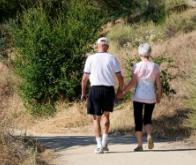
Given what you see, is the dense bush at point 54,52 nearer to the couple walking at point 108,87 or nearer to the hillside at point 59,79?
the hillside at point 59,79

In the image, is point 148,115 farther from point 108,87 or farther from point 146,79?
point 108,87

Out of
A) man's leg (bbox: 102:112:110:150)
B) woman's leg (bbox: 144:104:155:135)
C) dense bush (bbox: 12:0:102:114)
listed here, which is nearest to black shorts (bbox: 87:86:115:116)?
man's leg (bbox: 102:112:110:150)

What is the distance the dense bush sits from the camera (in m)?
18.7

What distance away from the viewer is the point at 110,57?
10.9 metres

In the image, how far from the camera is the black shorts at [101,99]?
1086cm

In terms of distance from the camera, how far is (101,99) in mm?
10891

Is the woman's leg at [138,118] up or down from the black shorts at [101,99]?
down

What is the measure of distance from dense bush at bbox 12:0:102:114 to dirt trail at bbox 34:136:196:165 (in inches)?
228

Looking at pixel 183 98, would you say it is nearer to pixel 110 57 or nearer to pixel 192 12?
pixel 110 57

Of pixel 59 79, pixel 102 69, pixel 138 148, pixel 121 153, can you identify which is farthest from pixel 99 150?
pixel 59 79

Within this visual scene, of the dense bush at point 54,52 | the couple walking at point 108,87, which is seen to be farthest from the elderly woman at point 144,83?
the dense bush at point 54,52

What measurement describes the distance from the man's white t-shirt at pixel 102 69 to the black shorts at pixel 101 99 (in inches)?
3.4

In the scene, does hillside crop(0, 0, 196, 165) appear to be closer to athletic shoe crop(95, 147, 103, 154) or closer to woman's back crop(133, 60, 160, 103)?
athletic shoe crop(95, 147, 103, 154)

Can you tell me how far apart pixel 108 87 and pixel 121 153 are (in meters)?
1.14
